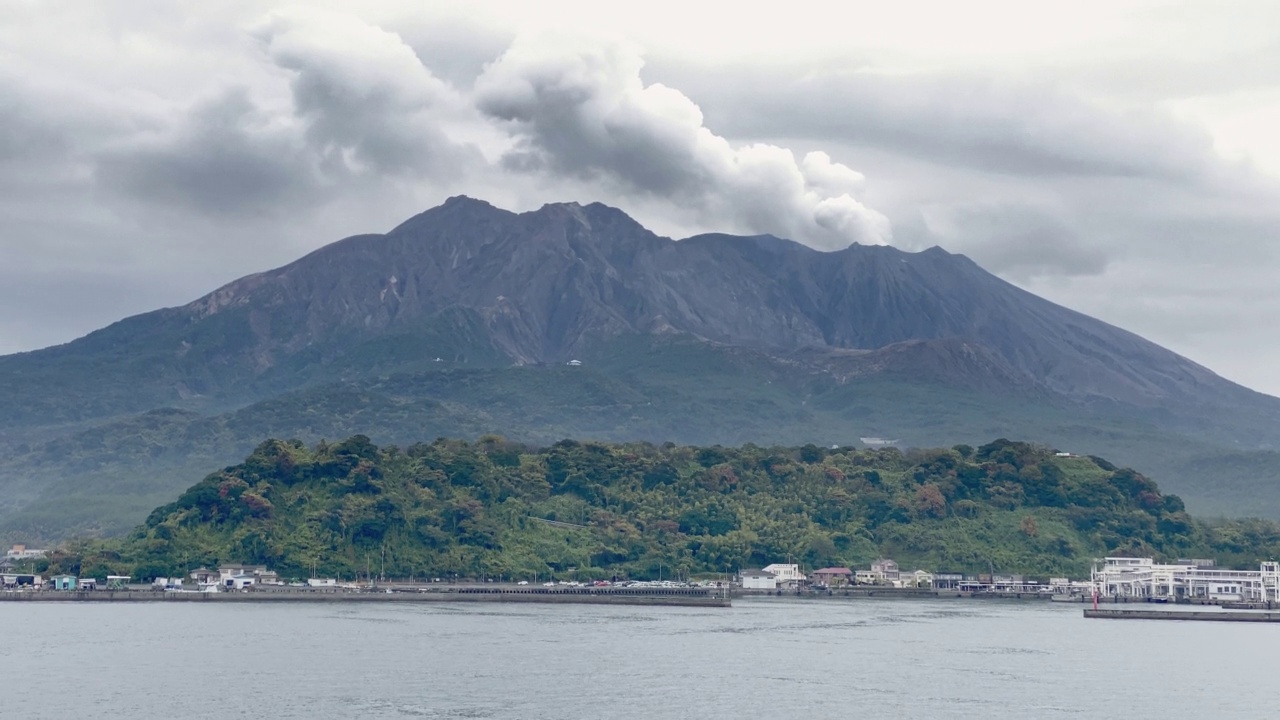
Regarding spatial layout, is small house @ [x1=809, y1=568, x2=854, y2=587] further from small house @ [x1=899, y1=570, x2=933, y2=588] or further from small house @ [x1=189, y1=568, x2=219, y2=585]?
small house @ [x1=189, y1=568, x2=219, y2=585]

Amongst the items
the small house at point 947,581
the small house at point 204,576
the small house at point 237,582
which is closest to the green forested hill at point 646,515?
the small house at point 204,576

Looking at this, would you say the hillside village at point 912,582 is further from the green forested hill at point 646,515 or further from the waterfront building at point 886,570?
the green forested hill at point 646,515

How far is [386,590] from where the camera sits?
130m

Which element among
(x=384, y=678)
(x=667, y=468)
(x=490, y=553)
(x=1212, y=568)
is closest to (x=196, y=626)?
(x=384, y=678)

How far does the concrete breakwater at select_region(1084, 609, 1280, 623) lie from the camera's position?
118 m

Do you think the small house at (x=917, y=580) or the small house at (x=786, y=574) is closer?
the small house at (x=786, y=574)

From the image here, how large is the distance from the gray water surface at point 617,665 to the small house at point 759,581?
28.0 meters

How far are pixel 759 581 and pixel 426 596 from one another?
2958 centimetres

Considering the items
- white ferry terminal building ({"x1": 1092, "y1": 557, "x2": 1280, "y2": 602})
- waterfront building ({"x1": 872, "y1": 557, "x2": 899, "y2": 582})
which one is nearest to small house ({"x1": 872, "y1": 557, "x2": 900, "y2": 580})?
waterfront building ({"x1": 872, "y1": 557, "x2": 899, "y2": 582})

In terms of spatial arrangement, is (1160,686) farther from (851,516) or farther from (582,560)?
(851,516)

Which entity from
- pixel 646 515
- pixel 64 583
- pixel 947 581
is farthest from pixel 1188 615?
pixel 64 583

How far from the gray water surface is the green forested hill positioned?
25618 millimetres

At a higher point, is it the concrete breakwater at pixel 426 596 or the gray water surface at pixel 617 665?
the concrete breakwater at pixel 426 596

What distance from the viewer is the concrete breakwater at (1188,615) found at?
117812 millimetres
